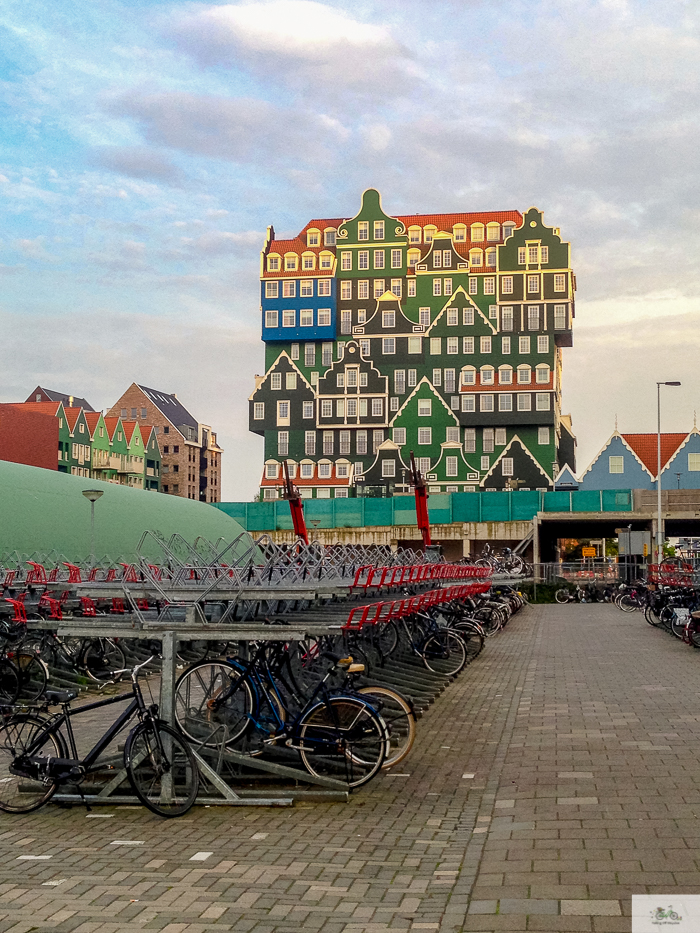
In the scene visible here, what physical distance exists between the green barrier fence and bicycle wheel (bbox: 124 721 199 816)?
184ft

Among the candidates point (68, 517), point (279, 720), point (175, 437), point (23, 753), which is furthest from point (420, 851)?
point (175, 437)

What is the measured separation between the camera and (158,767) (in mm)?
8359

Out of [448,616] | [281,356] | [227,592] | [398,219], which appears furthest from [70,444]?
[227,592]

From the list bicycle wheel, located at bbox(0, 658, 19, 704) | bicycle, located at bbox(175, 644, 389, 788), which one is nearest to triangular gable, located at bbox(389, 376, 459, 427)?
bicycle wheel, located at bbox(0, 658, 19, 704)

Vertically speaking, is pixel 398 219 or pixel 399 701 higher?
pixel 398 219

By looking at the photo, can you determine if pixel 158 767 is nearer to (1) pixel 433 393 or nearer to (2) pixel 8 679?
(2) pixel 8 679

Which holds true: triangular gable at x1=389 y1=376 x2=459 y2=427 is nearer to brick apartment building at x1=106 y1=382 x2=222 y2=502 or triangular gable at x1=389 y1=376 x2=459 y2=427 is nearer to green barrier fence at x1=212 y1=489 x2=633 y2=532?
green barrier fence at x1=212 y1=489 x2=633 y2=532

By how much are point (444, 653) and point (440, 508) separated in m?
49.7

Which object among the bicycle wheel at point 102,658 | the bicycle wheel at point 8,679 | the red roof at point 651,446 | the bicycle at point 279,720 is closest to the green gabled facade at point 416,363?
the red roof at point 651,446

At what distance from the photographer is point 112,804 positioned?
8625mm

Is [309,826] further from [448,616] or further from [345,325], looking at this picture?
[345,325]

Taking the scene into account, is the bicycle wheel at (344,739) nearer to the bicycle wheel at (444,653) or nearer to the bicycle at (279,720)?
the bicycle at (279,720)

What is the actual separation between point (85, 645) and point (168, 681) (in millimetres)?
8033

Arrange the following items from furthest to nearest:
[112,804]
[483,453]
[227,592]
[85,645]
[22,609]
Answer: [483,453] < [85,645] < [22,609] < [227,592] < [112,804]
